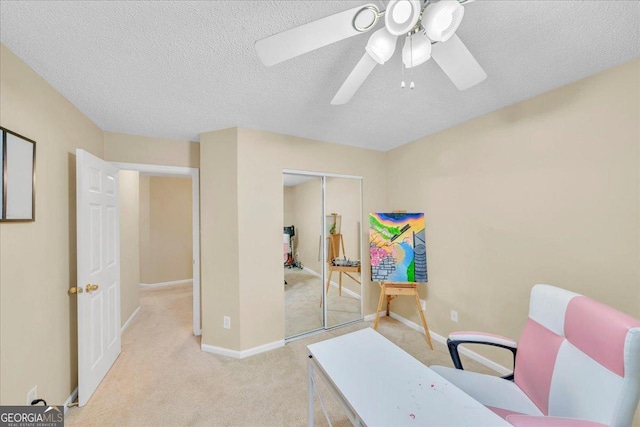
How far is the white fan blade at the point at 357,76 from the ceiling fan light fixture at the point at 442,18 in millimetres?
268

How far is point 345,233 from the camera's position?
315cm

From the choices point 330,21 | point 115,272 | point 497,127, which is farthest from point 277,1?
point 115,272

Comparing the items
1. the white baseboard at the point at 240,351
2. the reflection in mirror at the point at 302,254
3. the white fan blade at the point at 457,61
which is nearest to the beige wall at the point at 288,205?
the reflection in mirror at the point at 302,254

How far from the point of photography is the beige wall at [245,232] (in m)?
2.43

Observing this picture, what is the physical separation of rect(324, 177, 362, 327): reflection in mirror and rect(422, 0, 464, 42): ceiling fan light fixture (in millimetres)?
2174

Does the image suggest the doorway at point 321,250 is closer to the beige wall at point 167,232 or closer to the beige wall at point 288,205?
the beige wall at point 288,205

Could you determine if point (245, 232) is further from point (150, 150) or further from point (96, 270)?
point (150, 150)

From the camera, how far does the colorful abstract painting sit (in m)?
2.69

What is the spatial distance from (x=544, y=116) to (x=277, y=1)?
2150 millimetres

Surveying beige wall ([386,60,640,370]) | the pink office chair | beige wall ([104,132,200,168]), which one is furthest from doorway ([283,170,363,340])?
the pink office chair

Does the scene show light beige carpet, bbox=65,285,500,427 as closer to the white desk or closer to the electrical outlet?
the electrical outlet

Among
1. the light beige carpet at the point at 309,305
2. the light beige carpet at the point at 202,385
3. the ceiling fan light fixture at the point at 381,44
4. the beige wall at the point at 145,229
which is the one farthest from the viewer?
the beige wall at the point at 145,229

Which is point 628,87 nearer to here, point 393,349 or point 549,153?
point 549,153

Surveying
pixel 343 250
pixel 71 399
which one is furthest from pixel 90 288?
pixel 343 250
